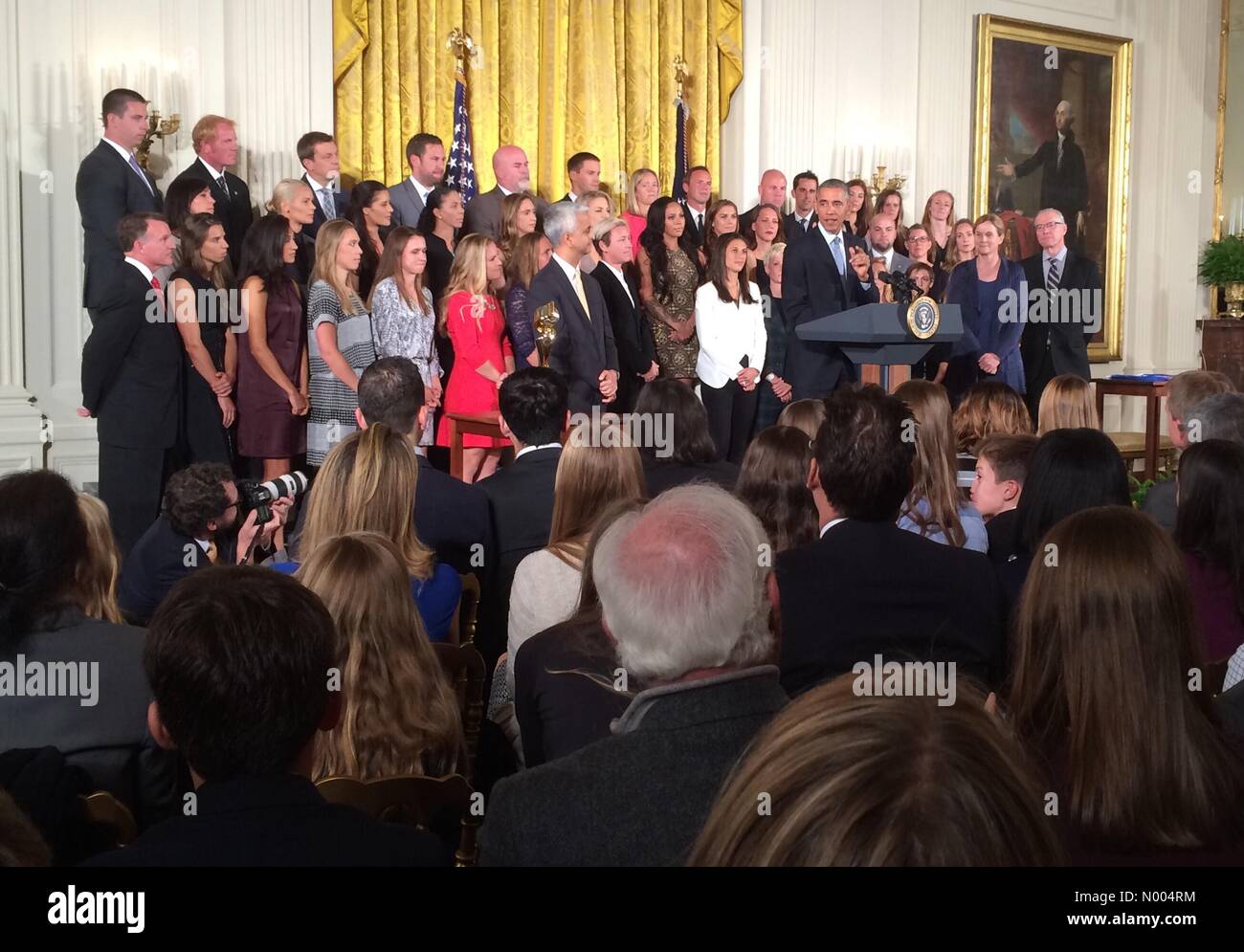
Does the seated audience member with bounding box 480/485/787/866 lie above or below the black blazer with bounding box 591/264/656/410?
below

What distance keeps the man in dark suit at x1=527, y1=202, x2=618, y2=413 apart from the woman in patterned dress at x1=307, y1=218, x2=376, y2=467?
106 centimetres

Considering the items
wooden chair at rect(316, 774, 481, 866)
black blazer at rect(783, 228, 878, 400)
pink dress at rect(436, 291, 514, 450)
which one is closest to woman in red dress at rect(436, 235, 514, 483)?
pink dress at rect(436, 291, 514, 450)

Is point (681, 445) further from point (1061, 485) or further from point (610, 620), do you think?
point (610, 620)

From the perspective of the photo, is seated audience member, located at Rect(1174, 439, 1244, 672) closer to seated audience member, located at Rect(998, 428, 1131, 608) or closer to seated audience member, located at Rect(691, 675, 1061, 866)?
seated audience member, located at Rect(998, 428, 1131, 608)

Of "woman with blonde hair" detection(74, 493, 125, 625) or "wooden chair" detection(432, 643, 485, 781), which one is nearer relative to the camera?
"woman with blonde hair" detection(74, 493, 125, 625)

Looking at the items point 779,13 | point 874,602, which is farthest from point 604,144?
point 874,602

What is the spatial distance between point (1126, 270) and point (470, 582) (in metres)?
12.4

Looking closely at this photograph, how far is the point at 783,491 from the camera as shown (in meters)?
4.08

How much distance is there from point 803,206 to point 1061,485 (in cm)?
740

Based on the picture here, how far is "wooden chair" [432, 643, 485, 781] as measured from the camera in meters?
3.22

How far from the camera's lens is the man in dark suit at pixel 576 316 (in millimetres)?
7953

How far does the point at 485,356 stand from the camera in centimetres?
791

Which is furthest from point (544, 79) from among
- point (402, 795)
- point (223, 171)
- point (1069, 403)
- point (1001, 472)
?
point (402, 795)
